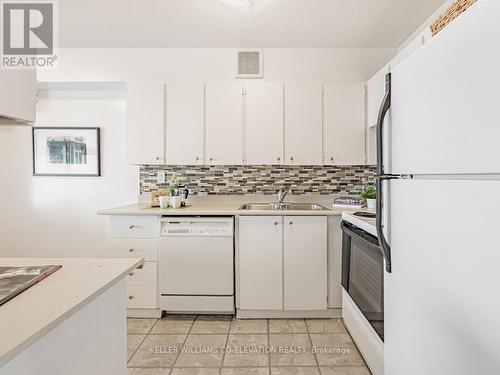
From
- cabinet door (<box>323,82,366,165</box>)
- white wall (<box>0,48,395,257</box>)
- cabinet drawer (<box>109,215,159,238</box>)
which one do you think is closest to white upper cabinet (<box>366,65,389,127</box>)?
cabinet door (<box>323,82,366,165</box>)

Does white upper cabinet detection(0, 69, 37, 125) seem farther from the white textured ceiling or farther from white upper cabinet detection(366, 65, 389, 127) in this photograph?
white upper cabinet detection(366, 65, 389, 127)

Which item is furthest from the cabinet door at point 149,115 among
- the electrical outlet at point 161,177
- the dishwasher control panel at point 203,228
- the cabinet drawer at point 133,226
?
the dishwasher control panel at point 203,228

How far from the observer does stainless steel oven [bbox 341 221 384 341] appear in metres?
1.48

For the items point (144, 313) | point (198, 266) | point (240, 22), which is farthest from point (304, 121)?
point (144, 313)

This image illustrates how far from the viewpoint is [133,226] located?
8.34ft

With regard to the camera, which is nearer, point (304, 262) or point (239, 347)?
point (239, 347)

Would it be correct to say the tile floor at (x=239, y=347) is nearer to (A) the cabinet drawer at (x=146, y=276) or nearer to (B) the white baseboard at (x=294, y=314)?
(B) the white baseboard at (x=294, y=314)

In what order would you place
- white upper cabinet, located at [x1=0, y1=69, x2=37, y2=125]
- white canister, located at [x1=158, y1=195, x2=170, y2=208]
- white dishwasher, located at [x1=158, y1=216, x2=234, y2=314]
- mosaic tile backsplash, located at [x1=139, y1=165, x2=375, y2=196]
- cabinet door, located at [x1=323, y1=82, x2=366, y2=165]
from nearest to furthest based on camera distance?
white upper cabinet, located at [x1=0, y1=69, x2=37, y2=125]
white dishwasher, located at [x1=158, y1=216, x2=234, y2=314]
white canister, located at [x1=158, y1=195, x2=170, y2=208]
cabinet door, located at [x1=323, y1=82, x2=366, y2=165]
mosaic tile backsplash, located at [x1=139, y1=165, x2=375, y2=196]

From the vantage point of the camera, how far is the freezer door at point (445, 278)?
2.18ft

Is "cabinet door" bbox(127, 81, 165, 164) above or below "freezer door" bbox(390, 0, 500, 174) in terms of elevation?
above

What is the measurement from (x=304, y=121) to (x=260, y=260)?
4.51 ft

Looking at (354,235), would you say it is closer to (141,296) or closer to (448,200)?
(448,200)

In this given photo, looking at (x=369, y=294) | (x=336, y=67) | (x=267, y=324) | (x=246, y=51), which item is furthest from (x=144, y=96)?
(x=369, y=294)

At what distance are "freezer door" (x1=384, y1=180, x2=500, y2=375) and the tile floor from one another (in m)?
0.92
